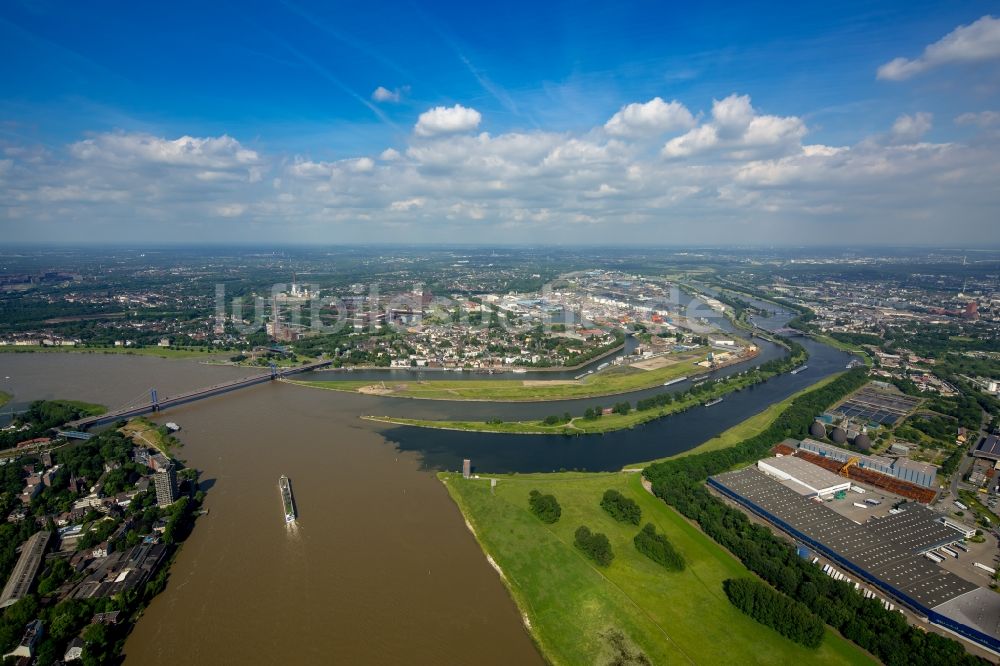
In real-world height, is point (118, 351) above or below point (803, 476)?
above

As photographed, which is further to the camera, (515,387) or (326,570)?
(515,387)

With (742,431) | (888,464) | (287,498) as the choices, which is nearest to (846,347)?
(742,431)

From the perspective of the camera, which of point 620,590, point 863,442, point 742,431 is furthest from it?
point 742,431

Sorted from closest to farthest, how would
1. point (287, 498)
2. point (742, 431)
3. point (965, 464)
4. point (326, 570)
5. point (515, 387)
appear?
point (326, 570)
point (287, 498)
point (965, 464)
point (742, 431)
point (515, 387)

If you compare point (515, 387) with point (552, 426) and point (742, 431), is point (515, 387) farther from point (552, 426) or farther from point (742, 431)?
point (742, 431)

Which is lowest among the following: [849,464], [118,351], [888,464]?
[849,464]

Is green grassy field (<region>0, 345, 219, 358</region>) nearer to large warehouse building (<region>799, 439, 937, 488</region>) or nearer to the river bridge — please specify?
the river bridge
